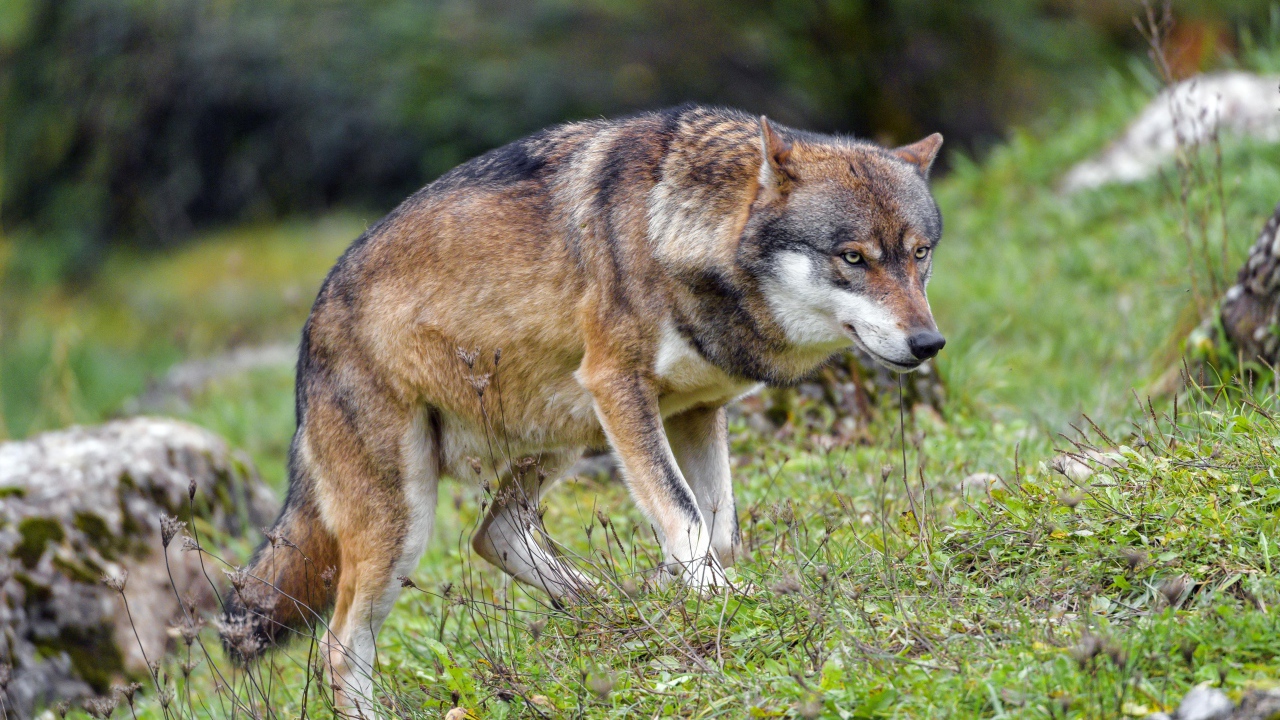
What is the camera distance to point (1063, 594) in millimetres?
3213

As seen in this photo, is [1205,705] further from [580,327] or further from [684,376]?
[580,327]

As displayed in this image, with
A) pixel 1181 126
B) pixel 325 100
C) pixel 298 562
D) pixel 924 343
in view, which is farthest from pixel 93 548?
pixel 325 100

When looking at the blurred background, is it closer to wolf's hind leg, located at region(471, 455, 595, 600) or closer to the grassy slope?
the grassy slope

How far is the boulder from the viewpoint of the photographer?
5.12 metres

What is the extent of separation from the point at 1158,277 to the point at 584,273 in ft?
15.5

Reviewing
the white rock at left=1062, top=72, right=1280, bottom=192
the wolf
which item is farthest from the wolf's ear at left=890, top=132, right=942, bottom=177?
the white rock at left=1062, top=72, right=1280, bottom=192

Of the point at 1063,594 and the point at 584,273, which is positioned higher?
the point at 584,273

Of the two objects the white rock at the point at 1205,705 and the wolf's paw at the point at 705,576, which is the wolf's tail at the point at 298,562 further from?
the white rock at the point at 1205,705

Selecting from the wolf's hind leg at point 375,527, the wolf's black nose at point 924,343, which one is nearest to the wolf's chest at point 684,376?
the wolf's black nose at point 924,343

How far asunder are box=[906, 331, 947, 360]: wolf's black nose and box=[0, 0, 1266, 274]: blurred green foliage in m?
9.32

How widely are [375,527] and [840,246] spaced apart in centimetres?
200

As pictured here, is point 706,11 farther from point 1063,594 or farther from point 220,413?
point 1063,594

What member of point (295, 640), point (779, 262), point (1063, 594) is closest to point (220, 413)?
point (295, 640)

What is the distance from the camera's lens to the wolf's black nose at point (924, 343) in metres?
3.53
